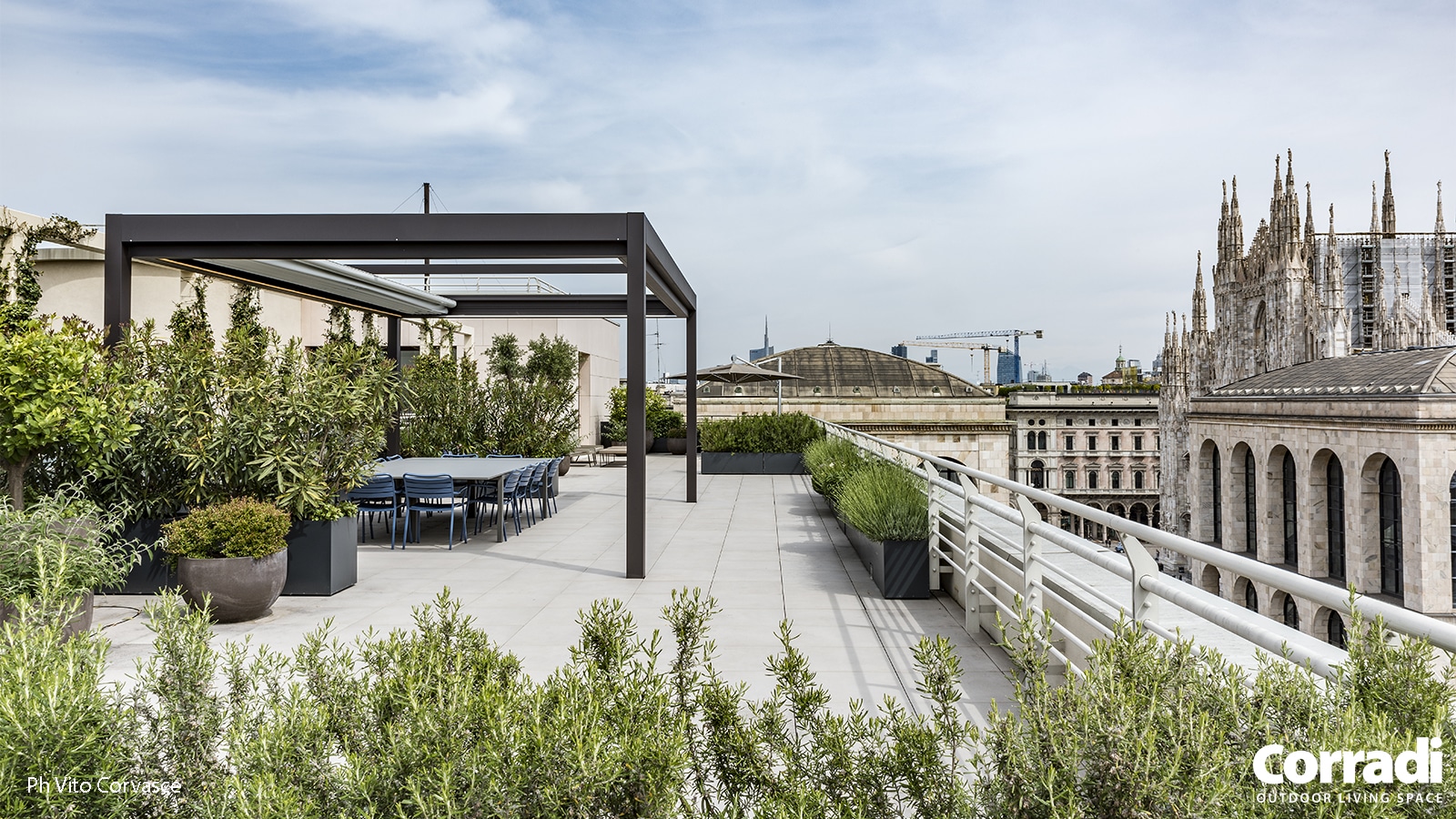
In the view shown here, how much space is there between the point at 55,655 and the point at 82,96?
49.7 ft

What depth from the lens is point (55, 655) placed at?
2.03m

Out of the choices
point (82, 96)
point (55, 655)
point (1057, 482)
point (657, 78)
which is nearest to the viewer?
point (55, 655)

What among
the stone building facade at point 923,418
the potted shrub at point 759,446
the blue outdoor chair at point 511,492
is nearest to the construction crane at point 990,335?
the stone building facade at point 923,418

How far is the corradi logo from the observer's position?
125cm

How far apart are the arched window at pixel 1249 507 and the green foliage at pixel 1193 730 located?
48743mm

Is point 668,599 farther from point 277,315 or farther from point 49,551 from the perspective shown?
point 277,315

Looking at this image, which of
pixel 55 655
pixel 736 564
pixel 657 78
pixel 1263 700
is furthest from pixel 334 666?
pixel 657 78

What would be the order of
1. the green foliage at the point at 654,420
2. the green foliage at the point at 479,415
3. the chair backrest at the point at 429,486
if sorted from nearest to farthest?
1. the chair backrest at the point at 429,486
2. the green foliage at the point at 479,415
3. the green foliage at the point at 654,420

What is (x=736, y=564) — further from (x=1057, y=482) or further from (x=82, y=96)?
(x=1057, y=482)

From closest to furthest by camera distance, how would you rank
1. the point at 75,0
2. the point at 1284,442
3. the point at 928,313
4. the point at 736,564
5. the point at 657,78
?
the point at 736,564
the point at 75,0
the point at 657,78
the point at 1284,442
the point at 928,313

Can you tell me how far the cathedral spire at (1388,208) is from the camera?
65500 mm

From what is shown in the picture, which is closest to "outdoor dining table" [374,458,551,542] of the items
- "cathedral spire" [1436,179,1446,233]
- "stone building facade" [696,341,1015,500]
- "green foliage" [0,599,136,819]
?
"green foliage" [0,599,136,819]

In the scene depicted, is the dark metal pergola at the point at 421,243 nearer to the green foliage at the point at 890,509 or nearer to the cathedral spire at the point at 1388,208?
the green foliage at the point at 890,509

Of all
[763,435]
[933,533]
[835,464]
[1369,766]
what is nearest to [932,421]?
[763,435]
